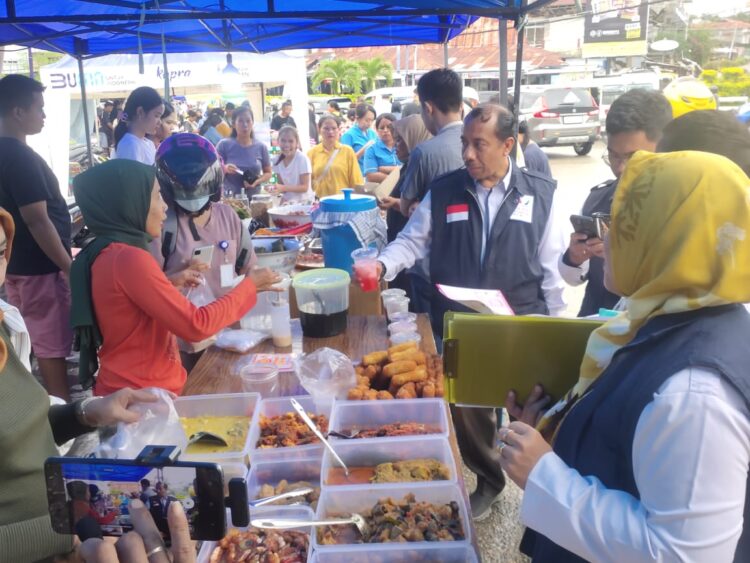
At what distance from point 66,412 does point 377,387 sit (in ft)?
3.26

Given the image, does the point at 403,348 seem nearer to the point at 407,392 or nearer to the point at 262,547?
the point at 407,392

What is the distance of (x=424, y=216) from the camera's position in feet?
10.2

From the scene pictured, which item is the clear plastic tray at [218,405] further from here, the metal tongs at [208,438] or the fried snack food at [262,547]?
the fried snack food at [262,547]

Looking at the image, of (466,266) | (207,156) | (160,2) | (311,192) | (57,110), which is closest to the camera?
(207,156)

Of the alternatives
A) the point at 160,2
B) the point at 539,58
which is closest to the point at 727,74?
the point at 539,58

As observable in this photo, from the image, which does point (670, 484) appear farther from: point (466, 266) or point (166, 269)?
point (166, 269)

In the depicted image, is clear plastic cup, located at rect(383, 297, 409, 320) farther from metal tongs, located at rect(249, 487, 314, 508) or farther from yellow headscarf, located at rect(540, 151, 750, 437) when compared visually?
yellow headscarf, located at rect(540, 151, 750, 437)

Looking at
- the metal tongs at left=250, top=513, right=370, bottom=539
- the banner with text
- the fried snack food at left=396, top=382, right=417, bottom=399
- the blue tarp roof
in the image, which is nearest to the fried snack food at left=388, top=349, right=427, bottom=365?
the fried snack food at left=396, top=382, right=417, bottom=399

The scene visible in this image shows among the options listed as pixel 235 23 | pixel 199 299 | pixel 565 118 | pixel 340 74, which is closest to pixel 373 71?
pixel 340 74

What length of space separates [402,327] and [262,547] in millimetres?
1348

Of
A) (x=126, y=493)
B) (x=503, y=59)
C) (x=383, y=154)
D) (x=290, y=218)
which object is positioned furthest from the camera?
(x=383, y=154)

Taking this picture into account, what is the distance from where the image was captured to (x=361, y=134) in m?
9.08

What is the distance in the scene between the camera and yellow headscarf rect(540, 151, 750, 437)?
100cm

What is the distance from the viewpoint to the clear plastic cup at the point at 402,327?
8.55 ft
